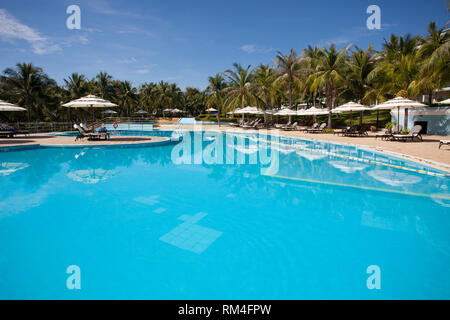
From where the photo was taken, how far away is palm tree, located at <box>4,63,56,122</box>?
27.3 meters

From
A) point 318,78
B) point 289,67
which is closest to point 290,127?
point 318,78

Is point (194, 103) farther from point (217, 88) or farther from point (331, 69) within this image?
point (331, 69)

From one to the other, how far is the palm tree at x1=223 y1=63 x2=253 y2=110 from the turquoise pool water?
23510 mm

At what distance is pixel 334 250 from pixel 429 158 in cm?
827

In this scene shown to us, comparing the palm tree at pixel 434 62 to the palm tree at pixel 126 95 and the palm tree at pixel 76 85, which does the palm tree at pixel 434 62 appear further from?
the palm tree at pixel 126 95

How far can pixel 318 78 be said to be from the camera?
23141 millimetres

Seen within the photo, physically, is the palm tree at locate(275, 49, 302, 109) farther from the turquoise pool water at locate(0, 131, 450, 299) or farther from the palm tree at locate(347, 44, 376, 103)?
the turquoise pool water at locate(0, 131, 450, 299)

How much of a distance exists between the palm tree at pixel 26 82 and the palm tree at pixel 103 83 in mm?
13106

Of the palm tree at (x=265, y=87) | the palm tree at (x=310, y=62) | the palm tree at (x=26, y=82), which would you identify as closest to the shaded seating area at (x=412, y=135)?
the palm tree at (x=310, y=62)

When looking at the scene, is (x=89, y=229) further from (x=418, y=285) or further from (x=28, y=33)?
(x=28, y=33)

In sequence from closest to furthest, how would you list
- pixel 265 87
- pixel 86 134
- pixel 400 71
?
pixel 86 134
pixel 400 71
pixel 265 87

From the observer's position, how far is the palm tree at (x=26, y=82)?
1077 inches

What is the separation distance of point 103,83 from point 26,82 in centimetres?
1570
